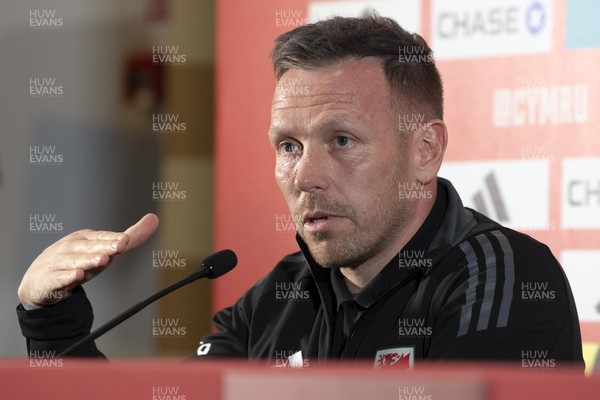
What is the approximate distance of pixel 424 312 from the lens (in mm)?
1533

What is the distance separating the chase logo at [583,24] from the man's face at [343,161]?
906 millimetres

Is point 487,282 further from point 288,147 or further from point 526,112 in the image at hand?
point 526,112

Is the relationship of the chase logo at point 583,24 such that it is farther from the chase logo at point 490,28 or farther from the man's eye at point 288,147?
the man's eye at point 288,147

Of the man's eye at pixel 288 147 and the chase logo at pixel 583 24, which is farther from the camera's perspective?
the chase logo at pixel 583 24

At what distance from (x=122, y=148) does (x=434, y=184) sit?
6.43ft

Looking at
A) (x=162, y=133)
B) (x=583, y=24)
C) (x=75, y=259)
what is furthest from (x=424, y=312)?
(x=162, y=133)

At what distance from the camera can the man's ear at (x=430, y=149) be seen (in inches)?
69.3

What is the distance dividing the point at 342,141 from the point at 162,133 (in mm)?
1868

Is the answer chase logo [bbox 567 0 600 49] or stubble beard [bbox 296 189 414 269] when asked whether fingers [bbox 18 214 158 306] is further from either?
chase logo [bbox 567 0 600 49]

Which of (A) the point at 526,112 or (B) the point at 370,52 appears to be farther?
(A) the point at 526,112

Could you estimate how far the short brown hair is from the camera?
1731mm

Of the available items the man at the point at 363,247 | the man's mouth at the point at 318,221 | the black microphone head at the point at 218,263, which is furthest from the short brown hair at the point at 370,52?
the black microphone head at the point at 218,263

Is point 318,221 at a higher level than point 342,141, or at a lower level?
lower

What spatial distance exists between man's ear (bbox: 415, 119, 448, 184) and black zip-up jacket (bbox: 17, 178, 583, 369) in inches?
2.0
